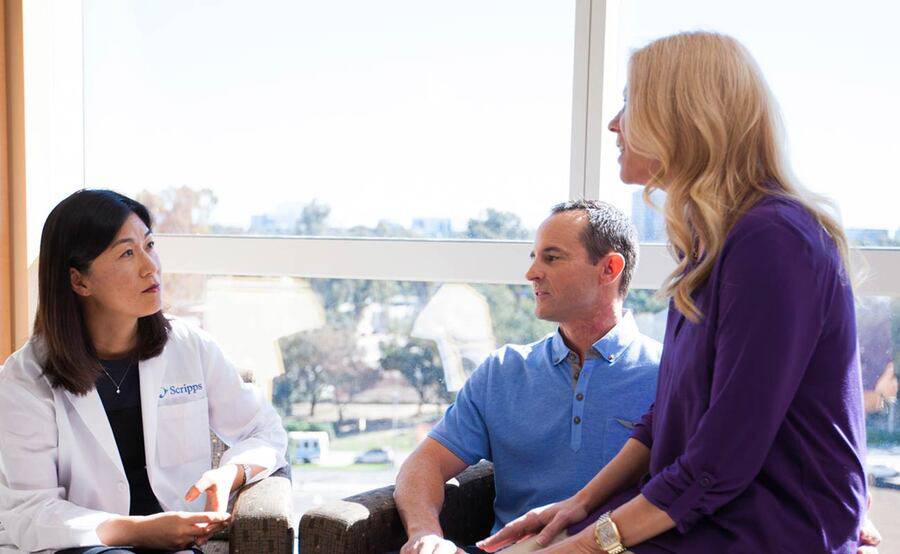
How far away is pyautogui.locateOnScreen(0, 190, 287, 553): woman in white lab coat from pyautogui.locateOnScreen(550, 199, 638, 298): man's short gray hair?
39.2 inches

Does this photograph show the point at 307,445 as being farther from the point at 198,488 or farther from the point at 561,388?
the point at 561,388

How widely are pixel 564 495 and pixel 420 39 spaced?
5.57 ft

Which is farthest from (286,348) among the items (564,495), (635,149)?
(635,149)

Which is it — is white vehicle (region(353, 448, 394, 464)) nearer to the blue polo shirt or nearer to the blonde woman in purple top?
the blue polo shirt

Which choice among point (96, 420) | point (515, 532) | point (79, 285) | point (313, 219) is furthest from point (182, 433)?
point (313, 219)

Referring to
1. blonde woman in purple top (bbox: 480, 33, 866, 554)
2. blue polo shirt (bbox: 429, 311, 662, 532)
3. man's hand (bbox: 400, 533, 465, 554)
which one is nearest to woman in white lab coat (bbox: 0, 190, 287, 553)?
man's hand (bbox: 400, 533, 465, 554)

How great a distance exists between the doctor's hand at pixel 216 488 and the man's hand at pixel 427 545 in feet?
1.50

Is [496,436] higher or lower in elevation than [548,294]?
lower

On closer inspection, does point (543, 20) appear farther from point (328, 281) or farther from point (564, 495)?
point (564, 495)

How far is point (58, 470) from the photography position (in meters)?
2.14

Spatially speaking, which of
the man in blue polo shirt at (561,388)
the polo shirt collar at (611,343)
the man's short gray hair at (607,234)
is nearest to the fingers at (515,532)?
the man in blue polo shirt at (561,388)

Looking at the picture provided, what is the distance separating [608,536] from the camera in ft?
5.02

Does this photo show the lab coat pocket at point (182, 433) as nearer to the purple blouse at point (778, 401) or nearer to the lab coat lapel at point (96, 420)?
the lab coat lapel at point (96, 420)

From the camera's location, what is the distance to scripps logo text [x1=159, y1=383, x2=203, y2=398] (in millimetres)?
2297
